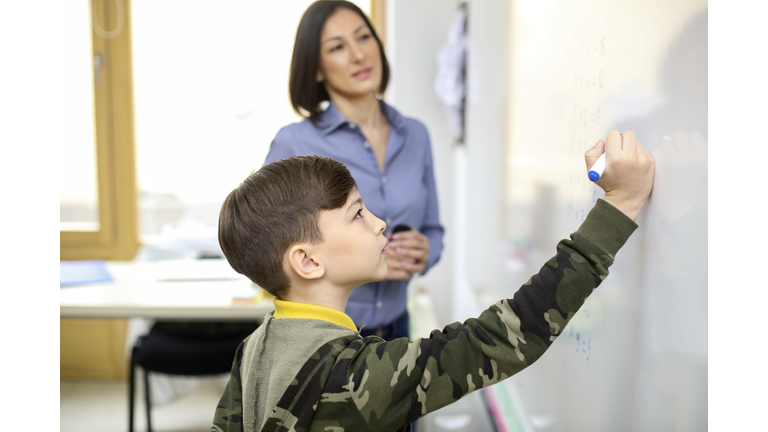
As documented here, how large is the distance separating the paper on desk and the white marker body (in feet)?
5.61

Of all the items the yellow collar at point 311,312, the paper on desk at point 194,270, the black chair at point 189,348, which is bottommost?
the black chair at point 189,348

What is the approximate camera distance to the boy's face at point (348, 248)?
728mm

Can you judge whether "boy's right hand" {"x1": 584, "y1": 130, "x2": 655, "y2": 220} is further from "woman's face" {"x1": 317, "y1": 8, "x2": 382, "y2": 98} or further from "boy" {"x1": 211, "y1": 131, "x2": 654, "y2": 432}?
"woman's face" {"x1": 317, "y1": 8, "x2": 382, "y2": 98}

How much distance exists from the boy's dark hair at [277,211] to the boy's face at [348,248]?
12 mm

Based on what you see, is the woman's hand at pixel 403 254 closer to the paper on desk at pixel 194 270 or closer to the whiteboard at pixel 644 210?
the whiteboard at pixel 644 210

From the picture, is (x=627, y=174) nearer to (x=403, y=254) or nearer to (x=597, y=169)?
(x=597, y=169)

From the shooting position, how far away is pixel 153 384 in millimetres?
2371

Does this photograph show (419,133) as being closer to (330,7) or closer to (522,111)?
(522,111)

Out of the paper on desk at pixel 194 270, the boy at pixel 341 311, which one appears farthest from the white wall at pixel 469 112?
the paper on desk at pixel 194 270

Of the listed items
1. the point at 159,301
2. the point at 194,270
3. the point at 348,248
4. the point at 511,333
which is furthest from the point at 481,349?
the point at 194,270

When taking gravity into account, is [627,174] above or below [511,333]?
above

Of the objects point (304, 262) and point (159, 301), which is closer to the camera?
point (304, 262)

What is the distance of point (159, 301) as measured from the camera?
1834 millimetres

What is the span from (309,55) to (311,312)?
0.68 m
